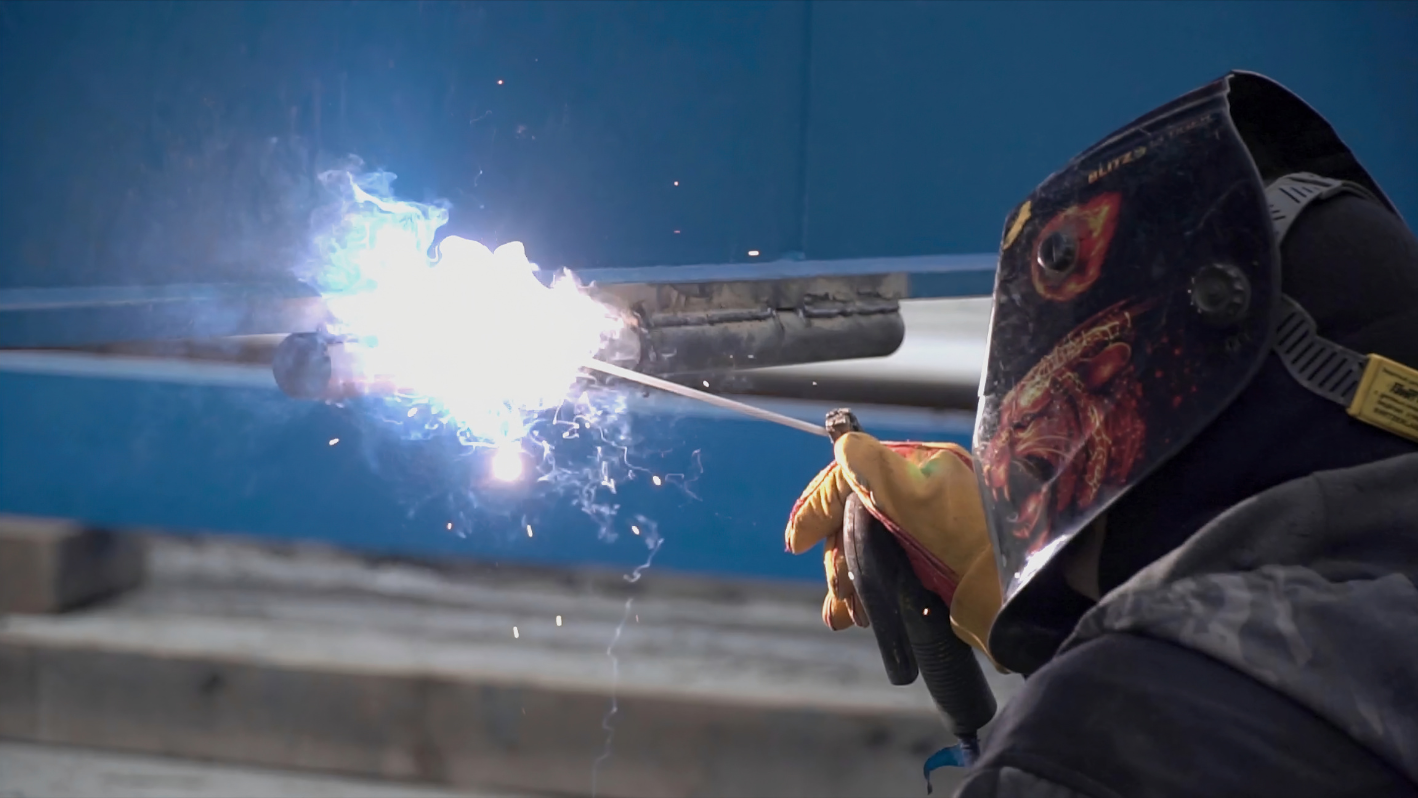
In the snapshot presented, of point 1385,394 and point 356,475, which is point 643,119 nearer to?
point 356,475

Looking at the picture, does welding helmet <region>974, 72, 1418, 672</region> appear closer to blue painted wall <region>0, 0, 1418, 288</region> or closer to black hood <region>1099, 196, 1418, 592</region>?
black hood <region>1099, 196, 1418, 592</region>

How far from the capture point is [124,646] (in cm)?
216

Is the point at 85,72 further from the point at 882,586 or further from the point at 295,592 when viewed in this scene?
the point at 882,586

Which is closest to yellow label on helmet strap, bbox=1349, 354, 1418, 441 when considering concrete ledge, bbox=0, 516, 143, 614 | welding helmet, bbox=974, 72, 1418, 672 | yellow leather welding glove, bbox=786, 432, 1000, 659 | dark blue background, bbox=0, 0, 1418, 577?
welding helmet, bbox=974, 72, 1418, 672

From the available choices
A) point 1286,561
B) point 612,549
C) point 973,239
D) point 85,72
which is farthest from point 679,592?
point 1286,561

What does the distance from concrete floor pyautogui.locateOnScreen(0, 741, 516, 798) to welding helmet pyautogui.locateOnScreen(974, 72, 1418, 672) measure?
58.4 inches

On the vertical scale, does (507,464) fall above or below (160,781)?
above

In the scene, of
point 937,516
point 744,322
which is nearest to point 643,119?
point 744,322

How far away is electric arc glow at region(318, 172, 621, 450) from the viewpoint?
1657 mm

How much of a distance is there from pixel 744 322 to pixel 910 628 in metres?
0.90

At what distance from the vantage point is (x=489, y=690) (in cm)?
204

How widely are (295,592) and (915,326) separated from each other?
155cm

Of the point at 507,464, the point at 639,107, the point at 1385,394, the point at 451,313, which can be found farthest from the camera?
the point at 507,464

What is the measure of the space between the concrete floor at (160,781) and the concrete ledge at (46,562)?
302 millimetres
